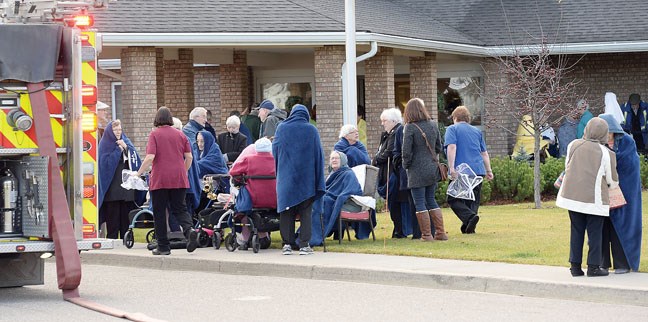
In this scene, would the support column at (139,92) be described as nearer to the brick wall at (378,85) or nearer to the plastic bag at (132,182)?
the brick wall at (378,85)

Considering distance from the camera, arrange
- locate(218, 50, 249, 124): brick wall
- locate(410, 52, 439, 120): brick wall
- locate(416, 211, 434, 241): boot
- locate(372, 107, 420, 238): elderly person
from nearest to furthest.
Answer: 1. locate(416, 211, 434, 241): boot
2. locate(372, 107, 420, 238): elderly person
3. locate(410, 52, 439, 120): brick wall
4. locate(218, 50, 249, 124): brick wall

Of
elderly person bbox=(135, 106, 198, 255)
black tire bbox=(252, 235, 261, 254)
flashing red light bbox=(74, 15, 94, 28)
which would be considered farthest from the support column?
flashing red light bbox=(74, 15, 94, 28)

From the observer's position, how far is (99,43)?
12.4 m

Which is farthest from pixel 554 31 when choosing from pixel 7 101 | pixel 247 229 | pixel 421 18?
pixel 7 101

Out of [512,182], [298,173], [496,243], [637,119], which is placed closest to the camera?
[298,173]

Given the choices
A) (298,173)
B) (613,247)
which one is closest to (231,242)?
(298,173)

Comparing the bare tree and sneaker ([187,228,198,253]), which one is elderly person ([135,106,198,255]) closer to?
sneaker ([187,228,198,253])

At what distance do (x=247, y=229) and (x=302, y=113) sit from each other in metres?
1.81

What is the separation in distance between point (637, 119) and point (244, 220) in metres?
14.6

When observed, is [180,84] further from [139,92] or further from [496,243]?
[496,243]

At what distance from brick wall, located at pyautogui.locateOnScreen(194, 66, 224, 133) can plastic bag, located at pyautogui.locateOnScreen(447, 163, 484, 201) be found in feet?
47.0

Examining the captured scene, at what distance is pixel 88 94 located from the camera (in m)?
12.1

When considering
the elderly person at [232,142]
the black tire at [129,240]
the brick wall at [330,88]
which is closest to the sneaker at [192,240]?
the black tire at [129,240]

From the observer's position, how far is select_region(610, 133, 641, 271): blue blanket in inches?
485
